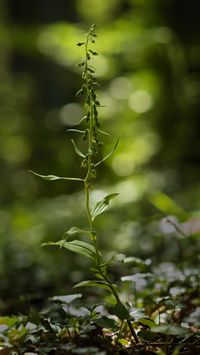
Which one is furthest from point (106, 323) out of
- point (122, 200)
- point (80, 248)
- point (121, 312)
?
point (122, 200)

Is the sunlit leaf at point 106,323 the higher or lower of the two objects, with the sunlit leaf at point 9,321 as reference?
higher

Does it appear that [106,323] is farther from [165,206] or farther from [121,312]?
[165,206]

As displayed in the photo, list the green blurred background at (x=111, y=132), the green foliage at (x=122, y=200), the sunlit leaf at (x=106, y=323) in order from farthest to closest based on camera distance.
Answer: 1. the green blurred background at (x=111, y=132)
2. the green foliage at (x=122, y=200)
3. the sunlit leaf at (x=106, y=323)

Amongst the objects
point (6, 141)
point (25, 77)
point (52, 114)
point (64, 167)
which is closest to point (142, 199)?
point (64, 167)

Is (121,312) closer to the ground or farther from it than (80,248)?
closer to the ground

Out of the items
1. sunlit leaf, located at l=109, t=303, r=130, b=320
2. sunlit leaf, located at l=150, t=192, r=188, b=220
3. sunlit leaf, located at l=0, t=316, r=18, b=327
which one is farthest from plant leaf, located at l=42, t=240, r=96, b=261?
sunlit leaf, located at l=150, t=192, r=188, b=220

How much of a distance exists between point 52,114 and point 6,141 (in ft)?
3.25

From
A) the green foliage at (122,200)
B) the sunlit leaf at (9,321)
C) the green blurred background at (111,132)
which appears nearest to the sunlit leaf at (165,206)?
the green foliage at (122,200)

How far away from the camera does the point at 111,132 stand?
Answer: 5777 millimetres

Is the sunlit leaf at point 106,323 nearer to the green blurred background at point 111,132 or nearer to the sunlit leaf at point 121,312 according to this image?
the sunlit leaf at point 121,312

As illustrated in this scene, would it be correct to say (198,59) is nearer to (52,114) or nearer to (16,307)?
(52,114)

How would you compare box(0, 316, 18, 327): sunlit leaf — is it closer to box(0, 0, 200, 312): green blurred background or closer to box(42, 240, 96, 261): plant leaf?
box(42, 240, 96, 261): plant leaf

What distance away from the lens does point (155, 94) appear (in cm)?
579

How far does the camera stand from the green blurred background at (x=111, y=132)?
346 centimetres
